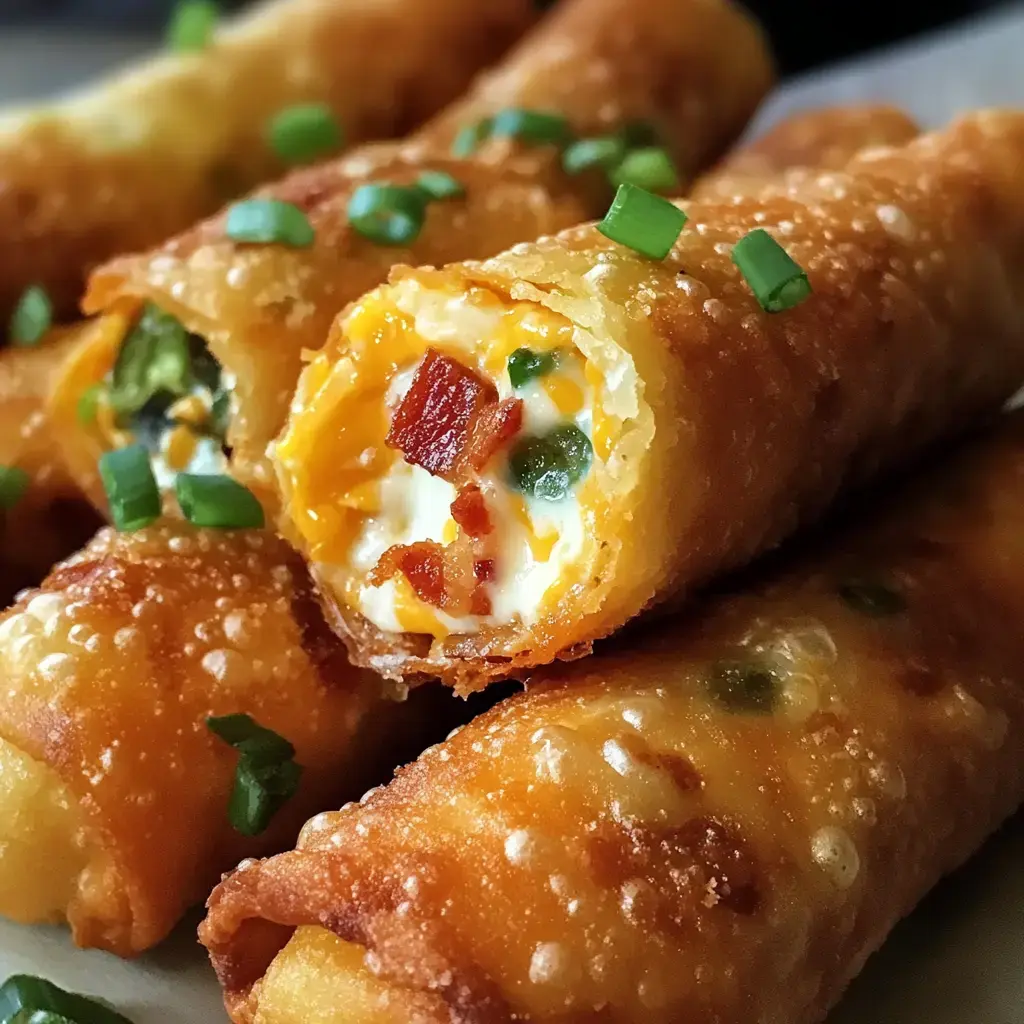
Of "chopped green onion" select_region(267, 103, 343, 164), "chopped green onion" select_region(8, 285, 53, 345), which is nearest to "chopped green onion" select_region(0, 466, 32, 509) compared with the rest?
"chopped green onion" select_region(8, 285, 53, 345)

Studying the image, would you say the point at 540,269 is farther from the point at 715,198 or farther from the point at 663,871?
the point at 663,871

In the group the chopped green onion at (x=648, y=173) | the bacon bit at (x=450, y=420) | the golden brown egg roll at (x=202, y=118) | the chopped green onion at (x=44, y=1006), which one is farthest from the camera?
the golden brown egg roll at (x=202, y=118)

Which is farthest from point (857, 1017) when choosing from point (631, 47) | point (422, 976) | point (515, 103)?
point (631, 47)

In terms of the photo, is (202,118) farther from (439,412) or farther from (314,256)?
(439,412)

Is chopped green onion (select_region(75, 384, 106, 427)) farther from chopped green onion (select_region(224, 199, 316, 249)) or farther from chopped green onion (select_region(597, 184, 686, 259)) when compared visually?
chopped green onion (select_region(597, 184, 686, 259))

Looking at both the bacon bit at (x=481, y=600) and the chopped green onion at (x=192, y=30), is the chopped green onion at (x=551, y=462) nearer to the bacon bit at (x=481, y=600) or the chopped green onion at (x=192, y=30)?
the bacon bit at (x=481, y=600)

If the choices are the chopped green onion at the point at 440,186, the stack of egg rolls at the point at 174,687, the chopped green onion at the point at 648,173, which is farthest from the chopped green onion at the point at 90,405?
the chopped green onion at the point at 648,173
